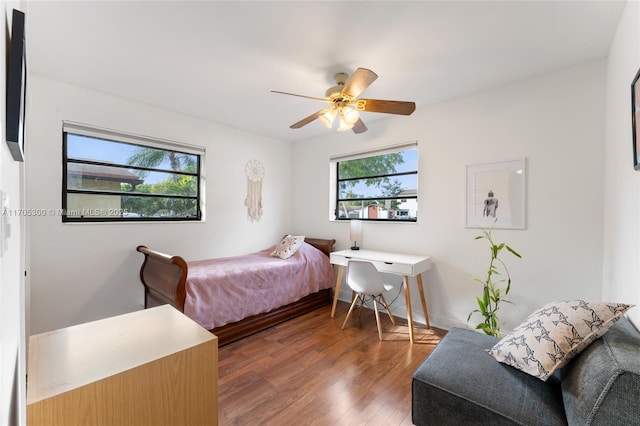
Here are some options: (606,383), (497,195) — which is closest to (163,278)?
(606,383)

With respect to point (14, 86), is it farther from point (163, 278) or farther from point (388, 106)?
point (163, 278)

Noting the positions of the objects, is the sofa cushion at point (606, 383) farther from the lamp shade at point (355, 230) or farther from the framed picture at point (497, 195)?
the lamp shade at point (355, 230)

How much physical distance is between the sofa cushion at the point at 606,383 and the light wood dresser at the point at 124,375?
140 centimetres

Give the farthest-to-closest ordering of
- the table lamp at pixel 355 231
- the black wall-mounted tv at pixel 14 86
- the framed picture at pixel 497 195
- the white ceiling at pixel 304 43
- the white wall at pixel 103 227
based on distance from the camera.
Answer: the table lamp at pixel 355 231
the framed picture at pixel 497 195
the white wall at pixel 103 227
the white ceiling at pixel 304 43
the black wall-mounted tv at pixel 14 86

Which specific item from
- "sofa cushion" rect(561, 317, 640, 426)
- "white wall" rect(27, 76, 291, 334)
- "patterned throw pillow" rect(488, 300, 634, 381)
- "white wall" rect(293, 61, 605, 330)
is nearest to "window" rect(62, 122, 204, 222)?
"white wall" rect(27, 76, 291, 334)

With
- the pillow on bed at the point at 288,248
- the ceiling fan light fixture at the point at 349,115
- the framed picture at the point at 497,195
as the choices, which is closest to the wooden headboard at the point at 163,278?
the pillow on bed at the point at 288,248

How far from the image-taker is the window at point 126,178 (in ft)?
8.38

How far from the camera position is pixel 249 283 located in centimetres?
275

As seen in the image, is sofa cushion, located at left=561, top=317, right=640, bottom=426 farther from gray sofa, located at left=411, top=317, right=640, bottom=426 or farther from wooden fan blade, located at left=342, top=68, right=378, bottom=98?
wooden fan blade, located at left=342, top=68, right=378, bottom=98

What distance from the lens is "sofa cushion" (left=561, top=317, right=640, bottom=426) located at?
2.80 feet

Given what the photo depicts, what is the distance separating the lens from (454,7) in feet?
5.11

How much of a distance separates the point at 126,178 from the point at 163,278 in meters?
1.28

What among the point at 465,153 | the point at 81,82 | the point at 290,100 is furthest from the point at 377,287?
the point at 81,82

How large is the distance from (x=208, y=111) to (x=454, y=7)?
2.61 meters
